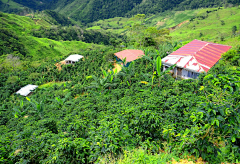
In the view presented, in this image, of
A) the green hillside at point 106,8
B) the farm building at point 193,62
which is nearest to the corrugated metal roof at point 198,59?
the farm building at point 193,62

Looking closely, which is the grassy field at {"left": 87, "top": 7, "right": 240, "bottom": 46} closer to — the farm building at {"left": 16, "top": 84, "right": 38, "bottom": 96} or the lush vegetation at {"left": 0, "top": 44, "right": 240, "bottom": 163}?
the lush vegetation at {"left": 0, "top": 44, "right": 240, "bottom": 163}

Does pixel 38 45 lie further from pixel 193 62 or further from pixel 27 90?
pixel 193 62

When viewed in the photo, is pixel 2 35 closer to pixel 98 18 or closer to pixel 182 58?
pixel 182 58

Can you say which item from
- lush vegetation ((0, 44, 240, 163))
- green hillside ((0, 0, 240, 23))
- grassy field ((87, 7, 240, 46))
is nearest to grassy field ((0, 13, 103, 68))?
grassy field ((87, 7, 240, 46))

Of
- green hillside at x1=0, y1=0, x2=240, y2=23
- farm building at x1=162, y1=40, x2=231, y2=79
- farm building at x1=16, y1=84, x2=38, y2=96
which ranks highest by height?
green hillside at x1=0, y1=0, x2=240, y2=23

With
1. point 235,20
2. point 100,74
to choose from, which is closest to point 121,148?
point 100,74

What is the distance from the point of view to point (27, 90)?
2180 centimetres

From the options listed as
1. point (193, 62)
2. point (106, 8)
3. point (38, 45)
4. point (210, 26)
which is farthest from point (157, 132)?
point (106, 8)

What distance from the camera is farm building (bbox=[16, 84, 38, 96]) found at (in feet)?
69.7

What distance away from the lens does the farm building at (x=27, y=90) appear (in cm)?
2123

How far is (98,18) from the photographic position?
161 metres

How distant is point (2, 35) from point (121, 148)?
65.5m

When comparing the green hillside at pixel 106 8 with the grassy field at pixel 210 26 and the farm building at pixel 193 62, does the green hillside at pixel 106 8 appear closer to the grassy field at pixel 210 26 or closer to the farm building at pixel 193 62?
the grassy field at pixel 210 26

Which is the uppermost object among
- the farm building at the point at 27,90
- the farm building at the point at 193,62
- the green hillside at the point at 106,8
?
the green hillside at the point at 106,8
